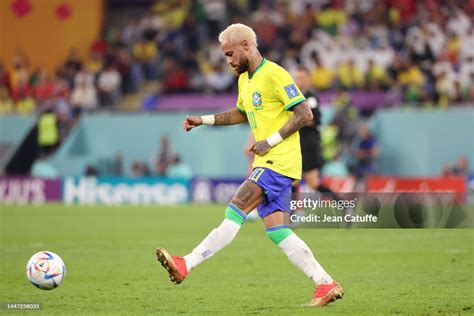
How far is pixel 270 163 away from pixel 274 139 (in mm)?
228

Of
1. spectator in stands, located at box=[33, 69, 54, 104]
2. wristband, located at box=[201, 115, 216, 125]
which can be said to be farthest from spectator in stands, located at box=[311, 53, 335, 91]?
wristband, located at box=[201, 115, 216, 125]

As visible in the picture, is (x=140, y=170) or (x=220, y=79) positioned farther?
(x=220, y=79)

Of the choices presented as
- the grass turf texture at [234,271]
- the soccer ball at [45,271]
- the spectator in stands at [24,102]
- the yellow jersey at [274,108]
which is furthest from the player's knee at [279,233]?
the spectator in stands at [24,102]

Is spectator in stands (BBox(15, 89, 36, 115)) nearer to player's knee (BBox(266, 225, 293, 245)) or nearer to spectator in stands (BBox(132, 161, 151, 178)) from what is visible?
spectator in stands (BBox(132, 161, 151, 178))

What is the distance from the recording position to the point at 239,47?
28.6ft

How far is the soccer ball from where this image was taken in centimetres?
895

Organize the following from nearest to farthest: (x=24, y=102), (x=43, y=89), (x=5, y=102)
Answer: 1. (x=43, y=89)
2. (x=24, y=102)
3. (x=5, y=102)

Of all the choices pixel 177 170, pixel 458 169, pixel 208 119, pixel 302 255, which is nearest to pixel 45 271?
pixel 208 119

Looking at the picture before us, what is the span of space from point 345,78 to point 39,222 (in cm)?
1058

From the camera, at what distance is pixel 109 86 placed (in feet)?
101

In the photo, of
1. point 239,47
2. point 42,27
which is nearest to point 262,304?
point 239,47

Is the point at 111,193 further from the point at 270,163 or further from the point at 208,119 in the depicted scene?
the point at 270,163

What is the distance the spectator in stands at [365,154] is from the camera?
25.2m

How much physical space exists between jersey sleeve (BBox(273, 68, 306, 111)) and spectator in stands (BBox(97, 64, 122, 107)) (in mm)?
22515
